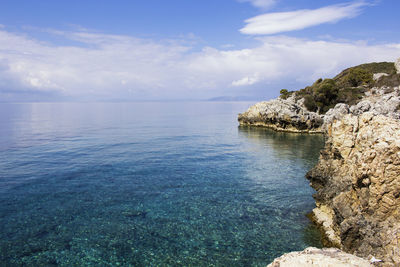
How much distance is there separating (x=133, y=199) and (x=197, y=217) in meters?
7.10

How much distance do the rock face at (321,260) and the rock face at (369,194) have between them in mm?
4992

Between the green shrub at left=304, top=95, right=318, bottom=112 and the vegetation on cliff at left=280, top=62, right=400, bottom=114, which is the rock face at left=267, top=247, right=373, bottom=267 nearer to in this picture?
the vegetation on cliff at left=280, top=62, right=400, bottom=114

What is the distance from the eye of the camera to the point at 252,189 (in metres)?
25.5

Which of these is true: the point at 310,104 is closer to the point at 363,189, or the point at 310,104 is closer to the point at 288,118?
the point at 288,118

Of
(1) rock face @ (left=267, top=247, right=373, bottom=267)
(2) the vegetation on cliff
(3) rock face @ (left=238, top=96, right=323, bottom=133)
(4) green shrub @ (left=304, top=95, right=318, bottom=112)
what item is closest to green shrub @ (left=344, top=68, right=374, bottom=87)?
(2) the vegetation on cliff

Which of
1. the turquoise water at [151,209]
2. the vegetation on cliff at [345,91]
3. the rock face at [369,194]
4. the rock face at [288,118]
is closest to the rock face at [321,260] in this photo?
the rock face at [369,194]

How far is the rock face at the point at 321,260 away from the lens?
7.14 metres

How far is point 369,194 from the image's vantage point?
1374 cm

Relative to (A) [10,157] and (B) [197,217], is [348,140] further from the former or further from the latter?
(A) [10,157]

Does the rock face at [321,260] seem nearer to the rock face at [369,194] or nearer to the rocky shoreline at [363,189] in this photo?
the rocky shoreline at [363,189]

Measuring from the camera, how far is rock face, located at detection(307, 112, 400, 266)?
39.7ft

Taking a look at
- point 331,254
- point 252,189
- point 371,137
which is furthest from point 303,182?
point 331,254

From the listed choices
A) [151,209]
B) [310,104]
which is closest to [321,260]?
[151,209]

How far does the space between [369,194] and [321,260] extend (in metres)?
Result: 8.91
